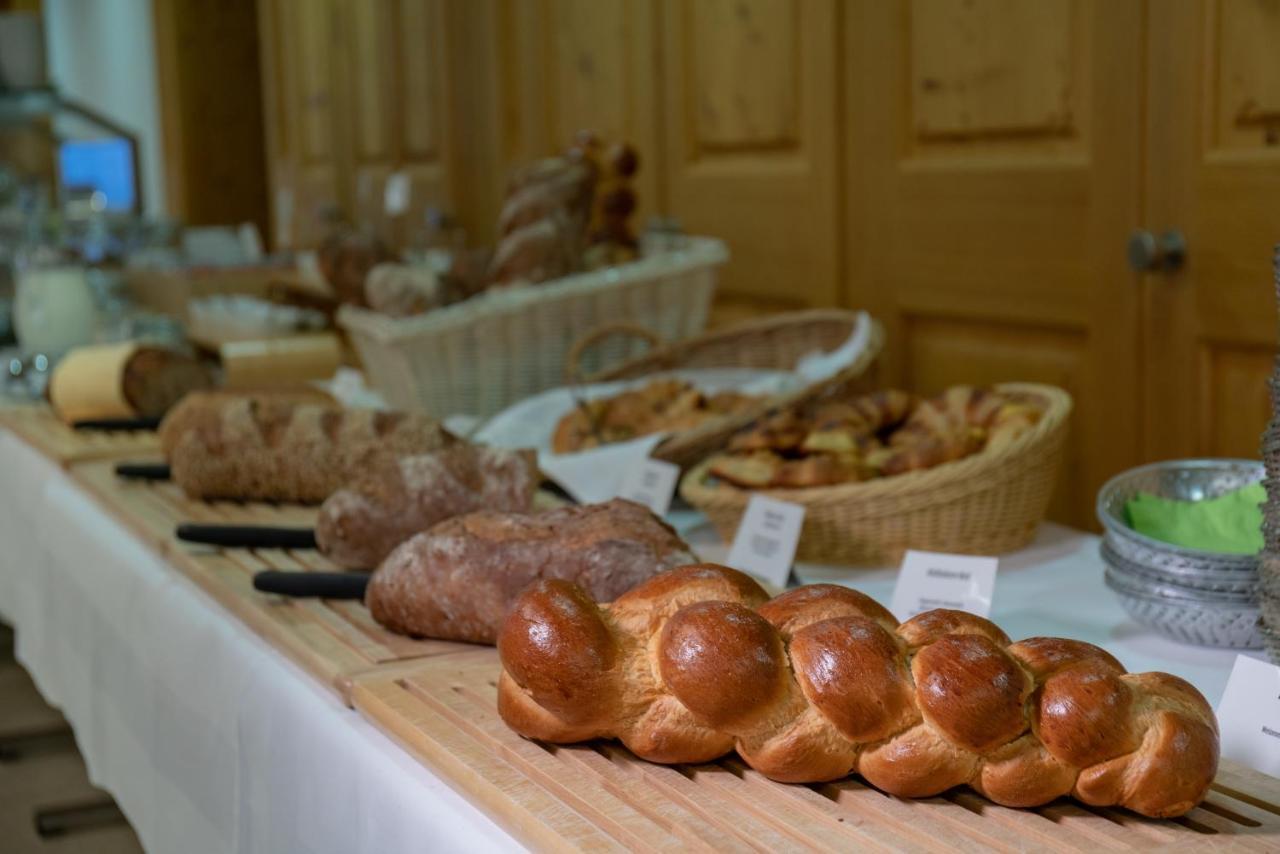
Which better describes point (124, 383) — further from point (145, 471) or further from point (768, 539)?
point (768, 539)

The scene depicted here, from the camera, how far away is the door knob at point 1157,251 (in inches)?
76.7

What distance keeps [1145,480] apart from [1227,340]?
657 mm

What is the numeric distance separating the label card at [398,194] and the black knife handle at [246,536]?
114 inches

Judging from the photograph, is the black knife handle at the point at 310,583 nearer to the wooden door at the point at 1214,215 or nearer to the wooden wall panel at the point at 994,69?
the wooden door at the point at 1214,215

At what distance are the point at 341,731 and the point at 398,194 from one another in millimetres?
3404

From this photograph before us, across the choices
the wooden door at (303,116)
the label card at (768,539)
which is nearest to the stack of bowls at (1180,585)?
the label card at (768,539)

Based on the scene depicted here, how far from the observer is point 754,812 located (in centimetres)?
86

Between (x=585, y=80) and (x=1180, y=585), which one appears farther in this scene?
(x=585, y=80)

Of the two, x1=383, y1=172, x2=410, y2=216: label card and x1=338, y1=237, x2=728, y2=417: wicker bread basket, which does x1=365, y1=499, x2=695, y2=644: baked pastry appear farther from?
x1=383, y1=172, x2=410, y2=216: label card

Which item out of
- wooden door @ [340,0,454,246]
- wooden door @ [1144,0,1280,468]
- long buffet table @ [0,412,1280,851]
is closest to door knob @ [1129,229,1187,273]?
wooden door @ [1144,0,1280,468]

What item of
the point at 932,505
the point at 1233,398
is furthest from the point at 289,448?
the point at 1233,398

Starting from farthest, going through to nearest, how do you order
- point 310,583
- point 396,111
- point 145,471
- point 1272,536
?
1. point 396,111
2. point 145,471
3. point 310,583
4. point 1272,536

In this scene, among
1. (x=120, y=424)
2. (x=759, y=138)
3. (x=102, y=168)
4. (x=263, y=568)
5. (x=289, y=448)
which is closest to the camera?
(x=263, y=568)

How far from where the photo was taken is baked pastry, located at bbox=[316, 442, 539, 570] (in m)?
1.42
